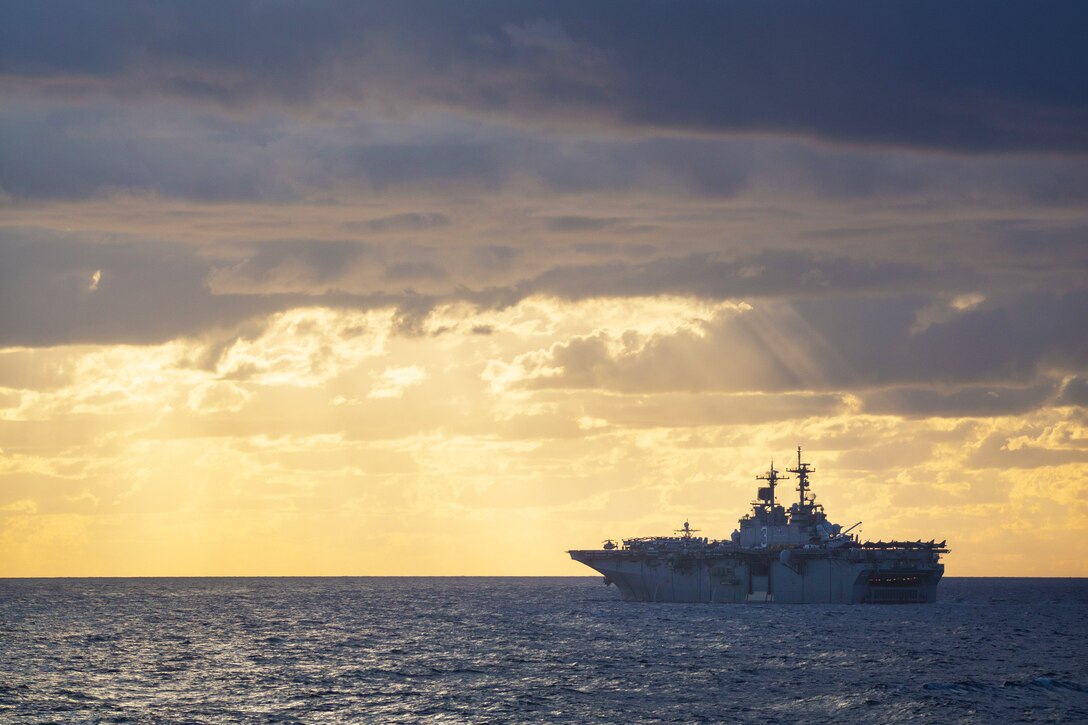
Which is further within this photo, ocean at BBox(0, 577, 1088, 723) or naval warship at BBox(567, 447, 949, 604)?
naval warship at BBox(567, 447, 949, 604)

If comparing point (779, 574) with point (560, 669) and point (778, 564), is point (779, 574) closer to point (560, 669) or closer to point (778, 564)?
point (778, 564)

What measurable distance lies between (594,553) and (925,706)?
298 ft

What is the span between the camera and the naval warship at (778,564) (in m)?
154

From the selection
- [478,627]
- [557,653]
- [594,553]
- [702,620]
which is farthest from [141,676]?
[594,553]

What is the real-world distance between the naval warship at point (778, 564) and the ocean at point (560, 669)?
483cm

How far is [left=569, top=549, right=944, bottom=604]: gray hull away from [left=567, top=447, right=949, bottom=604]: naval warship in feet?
0.35

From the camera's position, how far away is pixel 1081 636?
13300 cm

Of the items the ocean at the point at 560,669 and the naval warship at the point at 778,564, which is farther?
the naval warship at the point at 778,564

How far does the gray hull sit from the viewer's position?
154125 mm

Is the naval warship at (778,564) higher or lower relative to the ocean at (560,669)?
higher

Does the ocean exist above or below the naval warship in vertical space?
below

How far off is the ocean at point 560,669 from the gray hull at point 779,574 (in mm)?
4465

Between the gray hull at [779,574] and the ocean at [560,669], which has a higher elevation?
the gray hull at [779,574]

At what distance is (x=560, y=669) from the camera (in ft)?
294
